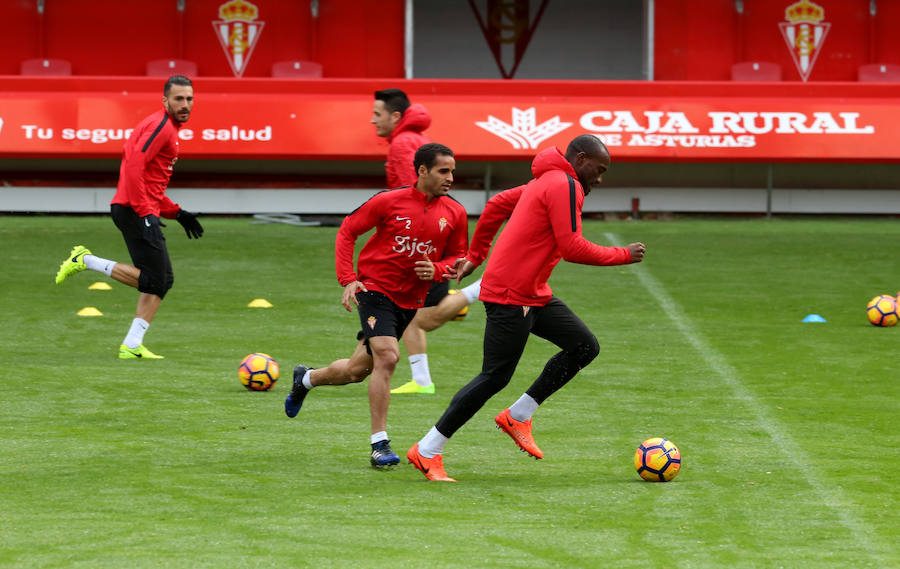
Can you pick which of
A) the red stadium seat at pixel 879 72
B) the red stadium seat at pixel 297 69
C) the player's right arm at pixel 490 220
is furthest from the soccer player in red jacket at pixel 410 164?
the red stadium seat at pixel 879 72

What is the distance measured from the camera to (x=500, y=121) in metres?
24.0

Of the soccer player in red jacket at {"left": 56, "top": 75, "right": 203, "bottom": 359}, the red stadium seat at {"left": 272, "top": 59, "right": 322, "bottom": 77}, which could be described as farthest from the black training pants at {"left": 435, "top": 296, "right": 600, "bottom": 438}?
the red stadium seat at {"left": 272, "top": 59, "right": 322, "bottom": 77}

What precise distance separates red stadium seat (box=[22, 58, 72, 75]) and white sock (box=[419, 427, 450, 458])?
27328 millimetres

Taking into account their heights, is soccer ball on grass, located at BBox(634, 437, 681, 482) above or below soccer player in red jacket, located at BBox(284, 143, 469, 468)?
below

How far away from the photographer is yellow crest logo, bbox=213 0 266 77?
34.5 metres

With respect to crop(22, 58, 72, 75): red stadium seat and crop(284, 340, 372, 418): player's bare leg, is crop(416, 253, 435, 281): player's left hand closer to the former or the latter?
crop(284, 340, 372, 418): player's bare leg

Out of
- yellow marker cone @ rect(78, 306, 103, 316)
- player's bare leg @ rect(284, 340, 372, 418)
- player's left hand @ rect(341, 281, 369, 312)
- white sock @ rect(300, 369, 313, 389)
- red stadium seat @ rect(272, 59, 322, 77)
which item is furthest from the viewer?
red stadium seat @ rect(272, 59, 322, 77)

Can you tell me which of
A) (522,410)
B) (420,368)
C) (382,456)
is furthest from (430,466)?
(420,368)

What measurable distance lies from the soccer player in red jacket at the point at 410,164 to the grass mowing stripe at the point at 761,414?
7.14 ft

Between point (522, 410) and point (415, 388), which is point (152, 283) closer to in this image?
point (415, 388)

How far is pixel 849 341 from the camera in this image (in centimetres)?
1364

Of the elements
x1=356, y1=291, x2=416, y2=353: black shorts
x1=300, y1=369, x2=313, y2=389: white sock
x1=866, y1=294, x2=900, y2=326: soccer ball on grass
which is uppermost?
x1=356, y1=291, x2=416, y2=353: black shorts

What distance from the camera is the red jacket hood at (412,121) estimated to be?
1103 centimetres

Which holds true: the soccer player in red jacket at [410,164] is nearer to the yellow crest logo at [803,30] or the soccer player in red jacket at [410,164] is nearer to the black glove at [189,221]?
the black glove at [189,221]
